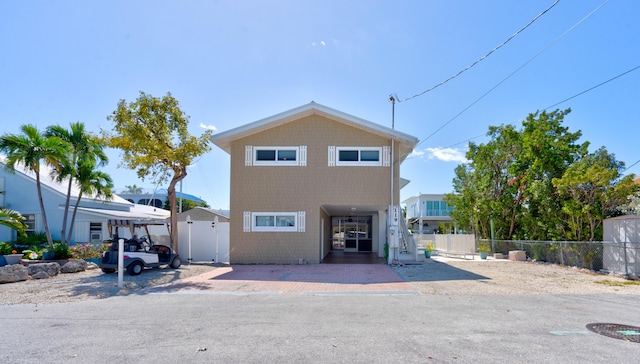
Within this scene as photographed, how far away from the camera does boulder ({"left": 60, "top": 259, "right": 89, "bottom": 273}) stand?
1444 cm

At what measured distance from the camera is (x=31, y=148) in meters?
14.6

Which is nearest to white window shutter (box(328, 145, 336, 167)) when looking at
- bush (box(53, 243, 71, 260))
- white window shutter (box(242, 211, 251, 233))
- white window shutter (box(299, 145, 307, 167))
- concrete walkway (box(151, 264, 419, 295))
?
white window shutter (box(299, 145, 307, 167))

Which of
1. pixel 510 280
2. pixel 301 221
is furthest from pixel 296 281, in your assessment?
pixel 510 280

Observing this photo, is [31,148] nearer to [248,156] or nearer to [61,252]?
[61,252]

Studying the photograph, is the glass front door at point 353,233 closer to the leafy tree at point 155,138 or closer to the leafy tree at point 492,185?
the leafy tree at point 492,185

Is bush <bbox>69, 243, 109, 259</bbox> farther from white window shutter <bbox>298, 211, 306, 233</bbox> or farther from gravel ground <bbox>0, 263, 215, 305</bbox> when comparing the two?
white window shutter <bbox>298, 211, 306, 233</bbox>

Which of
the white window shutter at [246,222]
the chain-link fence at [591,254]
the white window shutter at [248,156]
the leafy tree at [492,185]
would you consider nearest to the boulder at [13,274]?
the white window shutter at [246,222]

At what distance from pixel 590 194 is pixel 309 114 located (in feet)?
40.8

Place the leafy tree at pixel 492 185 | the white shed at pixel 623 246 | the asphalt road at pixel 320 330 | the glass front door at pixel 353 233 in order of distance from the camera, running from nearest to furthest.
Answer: the asphalt road at pixel 320 330 < the white shed at pixel 623 246 < the leafy tree at pixel 492 185 < the glass front door at pixel 353 233

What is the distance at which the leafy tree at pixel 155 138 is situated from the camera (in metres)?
15.1

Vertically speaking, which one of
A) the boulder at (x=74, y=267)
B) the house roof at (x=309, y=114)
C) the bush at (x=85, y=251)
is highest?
the house roof at (x=309, y=114)

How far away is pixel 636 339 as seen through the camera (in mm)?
6051

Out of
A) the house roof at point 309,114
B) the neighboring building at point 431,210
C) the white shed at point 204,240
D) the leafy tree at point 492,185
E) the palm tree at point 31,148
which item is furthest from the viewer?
the neighboring building at point 431,210

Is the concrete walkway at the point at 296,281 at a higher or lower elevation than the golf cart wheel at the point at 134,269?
lower
